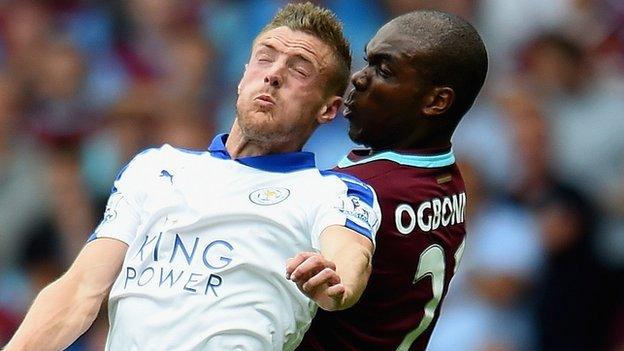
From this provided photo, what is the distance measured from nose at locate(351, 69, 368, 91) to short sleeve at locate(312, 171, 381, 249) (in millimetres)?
524

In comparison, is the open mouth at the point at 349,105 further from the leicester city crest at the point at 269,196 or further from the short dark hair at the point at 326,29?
the leicester city crest at the point at 269,196

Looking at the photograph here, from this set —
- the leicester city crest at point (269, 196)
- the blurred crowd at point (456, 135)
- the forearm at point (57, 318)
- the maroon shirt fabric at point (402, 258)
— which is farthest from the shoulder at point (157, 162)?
the blurred crowd at point (456, 135)

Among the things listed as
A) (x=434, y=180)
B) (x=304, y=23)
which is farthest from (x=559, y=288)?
(x=304, y=23)

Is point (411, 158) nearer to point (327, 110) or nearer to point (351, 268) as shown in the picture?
point (327, 110)

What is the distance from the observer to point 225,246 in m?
4.36

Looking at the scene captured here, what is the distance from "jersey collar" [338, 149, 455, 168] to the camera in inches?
193

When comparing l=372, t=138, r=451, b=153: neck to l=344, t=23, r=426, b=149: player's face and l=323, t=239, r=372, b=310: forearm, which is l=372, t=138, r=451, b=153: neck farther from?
l=323, t=239, r=372, b=310: forearm

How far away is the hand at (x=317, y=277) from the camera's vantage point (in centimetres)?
376

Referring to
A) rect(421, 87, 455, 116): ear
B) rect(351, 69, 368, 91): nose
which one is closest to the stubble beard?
rect(351, 69, 368, 91): nose

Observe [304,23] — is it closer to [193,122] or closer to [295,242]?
[295,242]

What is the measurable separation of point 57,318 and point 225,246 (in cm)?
52

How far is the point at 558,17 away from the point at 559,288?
1.77 meters

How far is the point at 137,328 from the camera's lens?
171 inches

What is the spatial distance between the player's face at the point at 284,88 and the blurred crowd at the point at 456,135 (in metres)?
3.37
